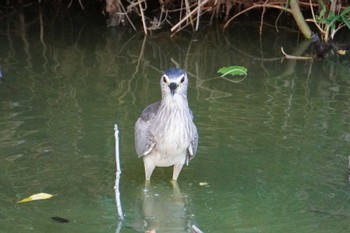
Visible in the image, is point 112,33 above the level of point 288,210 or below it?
above

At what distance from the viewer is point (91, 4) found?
42.7 ft

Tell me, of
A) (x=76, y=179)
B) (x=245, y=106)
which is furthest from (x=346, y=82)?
(x=76, y=179)

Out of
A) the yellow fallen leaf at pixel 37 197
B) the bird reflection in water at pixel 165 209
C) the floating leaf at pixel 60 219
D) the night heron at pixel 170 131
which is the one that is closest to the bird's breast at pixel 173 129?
the night heron at pixel 170 131

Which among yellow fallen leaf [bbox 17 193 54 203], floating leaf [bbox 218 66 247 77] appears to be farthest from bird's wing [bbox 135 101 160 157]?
floating leaf [bbox 218 66 247 77]

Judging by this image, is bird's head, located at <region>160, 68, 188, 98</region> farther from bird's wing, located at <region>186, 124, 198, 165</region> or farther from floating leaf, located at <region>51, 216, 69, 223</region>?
floating leaf, located at <region>51, 216, 69, 223</region>

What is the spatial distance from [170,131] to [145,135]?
23 cm

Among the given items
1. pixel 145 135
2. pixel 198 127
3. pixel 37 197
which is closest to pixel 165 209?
pixel 145 135

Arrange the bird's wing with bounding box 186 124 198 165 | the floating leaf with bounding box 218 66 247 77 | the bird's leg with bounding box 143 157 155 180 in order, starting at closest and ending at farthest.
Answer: the bird's wing with bounding box 186 124 198 165 → the bird's leg with bounding box 143 157 155 180 → the floating leaf with bounding box 218 66 247 77

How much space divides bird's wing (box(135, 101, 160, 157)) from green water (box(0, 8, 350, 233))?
268mm

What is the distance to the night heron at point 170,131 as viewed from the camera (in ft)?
21.4

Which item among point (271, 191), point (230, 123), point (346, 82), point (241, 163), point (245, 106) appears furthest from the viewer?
point (346, 82)

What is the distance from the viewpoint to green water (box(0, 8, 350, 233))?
20.0 ft

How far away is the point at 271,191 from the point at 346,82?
3.15 metres

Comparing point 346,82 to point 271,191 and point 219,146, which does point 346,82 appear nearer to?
point 219,146
